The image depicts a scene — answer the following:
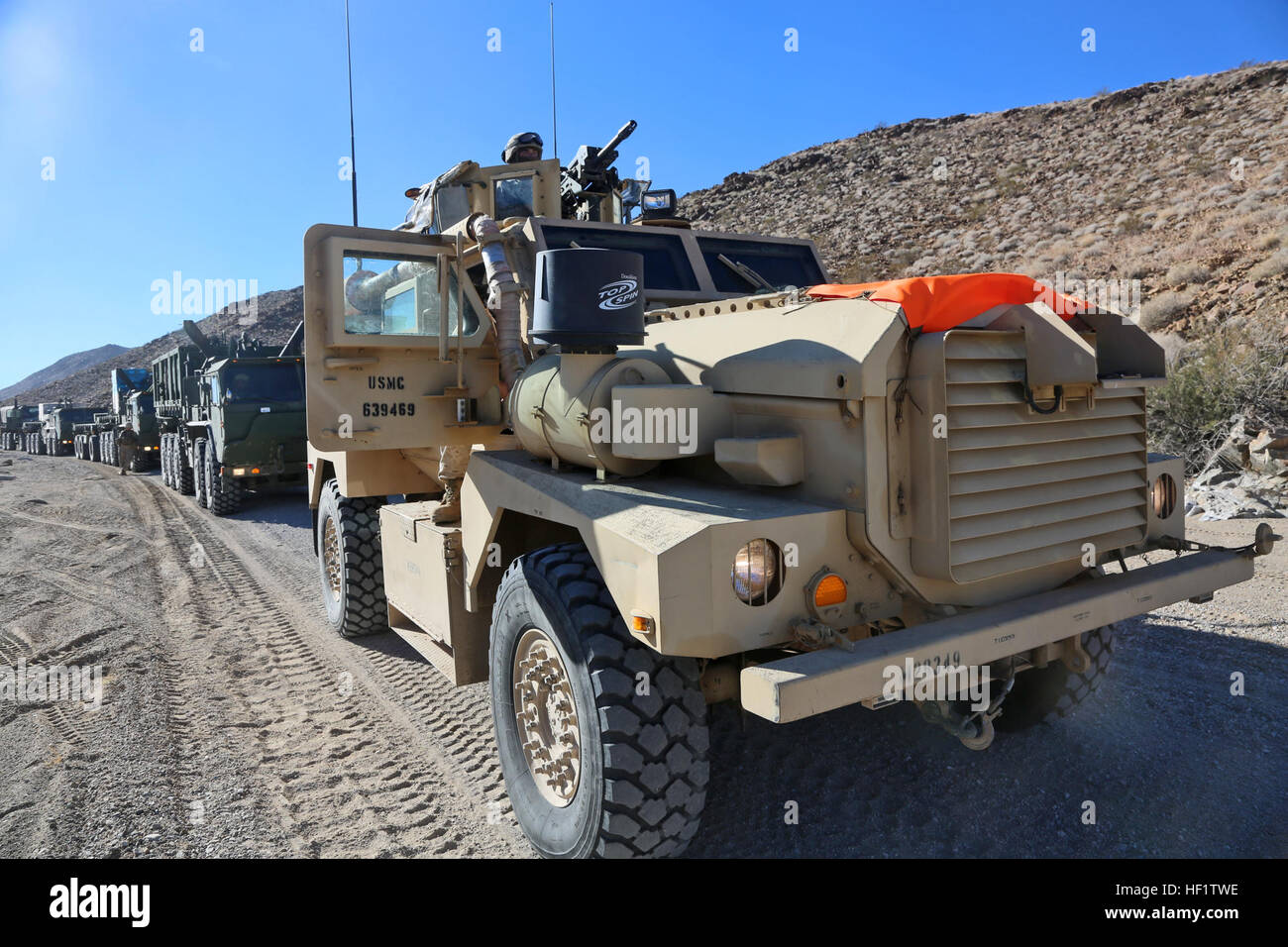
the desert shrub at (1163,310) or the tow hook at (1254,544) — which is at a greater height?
the desert shrub at (1163,310)

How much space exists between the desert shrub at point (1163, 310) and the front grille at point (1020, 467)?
1363 cm

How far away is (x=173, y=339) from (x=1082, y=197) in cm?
5372

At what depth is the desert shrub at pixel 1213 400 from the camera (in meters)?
9.33

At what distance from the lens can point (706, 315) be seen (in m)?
3.71

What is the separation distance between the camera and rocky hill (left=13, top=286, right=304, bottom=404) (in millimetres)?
47938

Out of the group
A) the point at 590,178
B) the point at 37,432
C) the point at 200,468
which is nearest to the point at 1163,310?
the point at 590,178

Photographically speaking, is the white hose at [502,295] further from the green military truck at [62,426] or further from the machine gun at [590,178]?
the green military truck at [62,426]

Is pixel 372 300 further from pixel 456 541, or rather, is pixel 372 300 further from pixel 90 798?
pixel 90 798

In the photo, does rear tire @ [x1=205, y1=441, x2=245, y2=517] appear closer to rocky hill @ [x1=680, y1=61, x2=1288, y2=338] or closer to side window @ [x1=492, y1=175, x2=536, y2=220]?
side window @ [x1=492, y1=175, x2=536, y2=220]

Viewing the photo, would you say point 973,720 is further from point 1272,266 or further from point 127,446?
point 127,446

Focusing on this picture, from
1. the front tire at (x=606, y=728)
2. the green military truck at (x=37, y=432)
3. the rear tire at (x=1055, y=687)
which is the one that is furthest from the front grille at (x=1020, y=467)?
the green military truck at (x=37, y=432)

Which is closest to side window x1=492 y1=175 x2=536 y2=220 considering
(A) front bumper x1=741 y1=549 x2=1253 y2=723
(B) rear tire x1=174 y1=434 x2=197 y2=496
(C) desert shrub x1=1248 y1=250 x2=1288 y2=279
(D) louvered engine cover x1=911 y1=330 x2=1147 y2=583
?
(D) louvered engine cover x1=911 y1=330 x2=1147 y2=583
